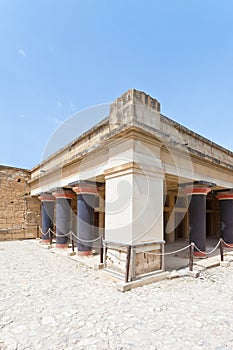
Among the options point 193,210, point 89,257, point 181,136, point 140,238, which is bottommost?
point 89,257

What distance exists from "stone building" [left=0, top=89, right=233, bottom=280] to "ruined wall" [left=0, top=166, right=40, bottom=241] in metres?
5.11

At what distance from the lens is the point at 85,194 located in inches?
307

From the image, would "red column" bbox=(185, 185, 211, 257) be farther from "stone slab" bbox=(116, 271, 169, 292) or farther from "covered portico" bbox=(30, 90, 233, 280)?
"stone slab" bbox=(116, 271, 169, 292)

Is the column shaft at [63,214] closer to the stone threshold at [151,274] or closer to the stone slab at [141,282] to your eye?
the stone threshold at [151,274]

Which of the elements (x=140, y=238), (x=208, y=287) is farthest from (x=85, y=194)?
(x=208, y=287)

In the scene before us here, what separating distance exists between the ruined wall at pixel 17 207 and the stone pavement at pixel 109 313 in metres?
8.00

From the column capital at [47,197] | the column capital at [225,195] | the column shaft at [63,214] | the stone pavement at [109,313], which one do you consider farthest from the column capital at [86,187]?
the column capital at [225,195]

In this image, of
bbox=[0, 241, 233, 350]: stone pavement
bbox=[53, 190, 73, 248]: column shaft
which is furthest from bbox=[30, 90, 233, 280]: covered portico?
bbox=[0, 241, 233, 350]: stone pavement

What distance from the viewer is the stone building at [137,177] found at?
540 centimetres

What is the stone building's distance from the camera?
213 inches

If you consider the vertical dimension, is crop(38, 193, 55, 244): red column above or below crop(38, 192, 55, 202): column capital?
below

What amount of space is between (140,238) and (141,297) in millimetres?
1335

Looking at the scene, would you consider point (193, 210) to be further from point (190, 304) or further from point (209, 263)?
point (190, 304)

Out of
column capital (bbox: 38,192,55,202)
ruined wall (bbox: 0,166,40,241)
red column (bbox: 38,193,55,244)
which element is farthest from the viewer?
ruined wall (bbox: 0,166,40,241)
